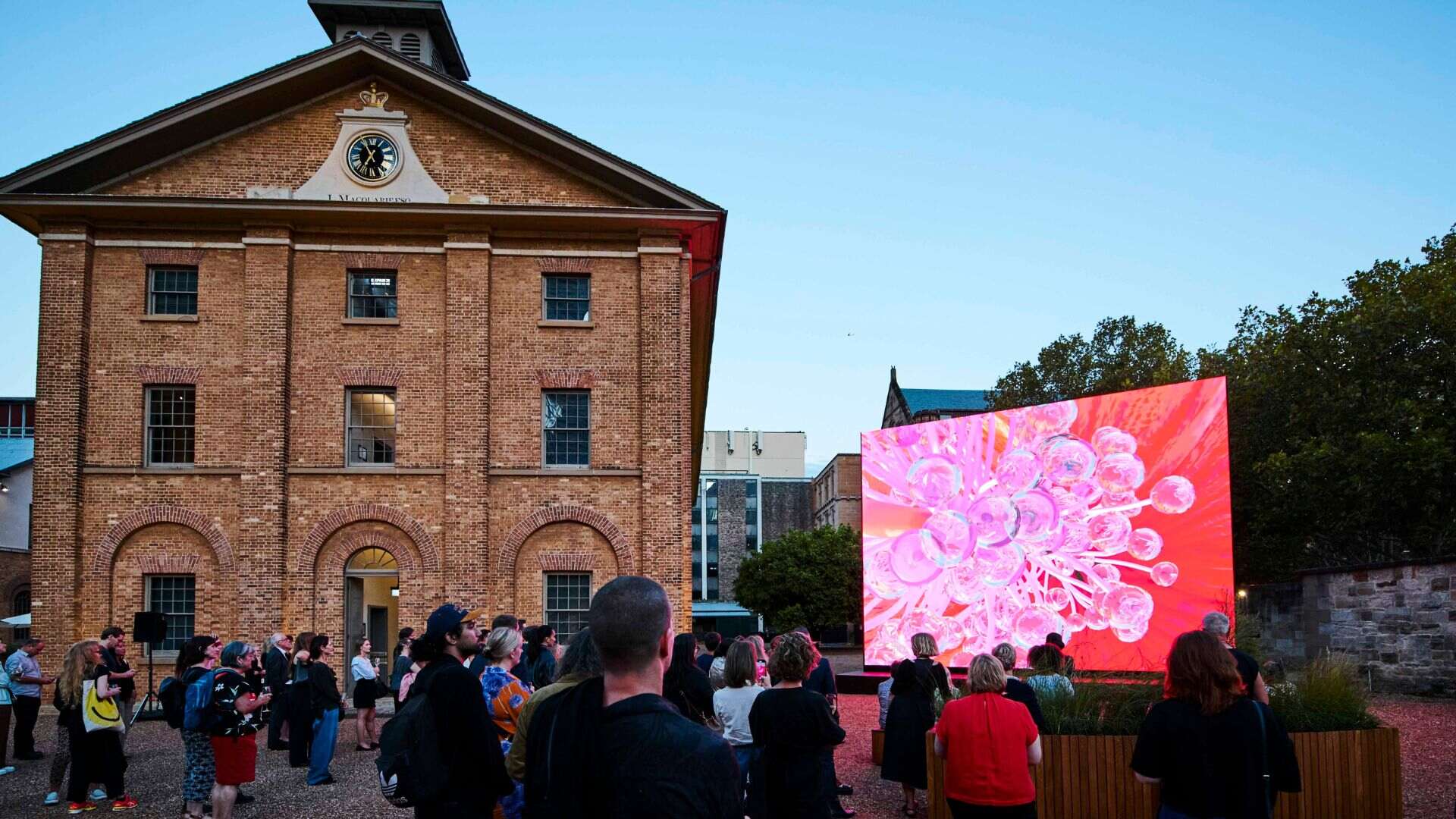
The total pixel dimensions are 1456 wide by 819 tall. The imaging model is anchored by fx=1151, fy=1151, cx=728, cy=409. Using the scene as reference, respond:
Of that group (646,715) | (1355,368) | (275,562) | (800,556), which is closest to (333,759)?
(275,562)

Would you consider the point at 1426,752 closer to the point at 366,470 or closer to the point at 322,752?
the point at 322,752

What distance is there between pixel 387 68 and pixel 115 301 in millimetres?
Answer: 7093

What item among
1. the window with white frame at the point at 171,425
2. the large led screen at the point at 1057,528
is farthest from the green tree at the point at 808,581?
the window with white frame at the point at 171,425

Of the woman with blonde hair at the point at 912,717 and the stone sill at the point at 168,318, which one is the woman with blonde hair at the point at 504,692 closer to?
the woman with blonde hair at the point at 912,717

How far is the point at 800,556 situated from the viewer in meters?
61.0

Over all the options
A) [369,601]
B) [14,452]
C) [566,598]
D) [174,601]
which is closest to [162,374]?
[174,601]

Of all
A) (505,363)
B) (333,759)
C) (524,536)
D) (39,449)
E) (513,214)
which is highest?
(513,214)

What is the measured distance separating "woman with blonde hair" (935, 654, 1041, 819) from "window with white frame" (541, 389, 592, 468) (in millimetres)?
17237

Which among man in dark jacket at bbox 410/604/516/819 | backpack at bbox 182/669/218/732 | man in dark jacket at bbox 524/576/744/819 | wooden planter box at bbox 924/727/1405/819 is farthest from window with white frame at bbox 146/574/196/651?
→ man in dark jacket at bbox 524/576/744/819

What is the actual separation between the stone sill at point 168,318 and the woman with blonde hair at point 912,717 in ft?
57.8

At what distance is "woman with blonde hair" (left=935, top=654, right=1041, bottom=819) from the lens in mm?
6348

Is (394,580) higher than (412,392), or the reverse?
(412,392)

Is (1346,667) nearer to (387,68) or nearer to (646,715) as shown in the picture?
(646,715)

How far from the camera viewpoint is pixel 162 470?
22.4 m
